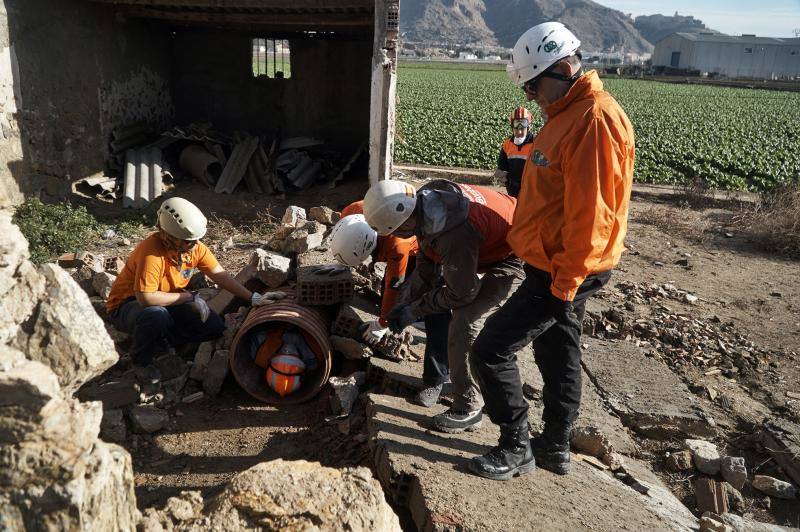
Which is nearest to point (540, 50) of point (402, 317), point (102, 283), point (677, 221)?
point (402, 317)

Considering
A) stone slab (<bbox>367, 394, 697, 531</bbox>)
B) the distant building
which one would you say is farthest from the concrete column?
the distant building

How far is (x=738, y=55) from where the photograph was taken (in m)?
86.5

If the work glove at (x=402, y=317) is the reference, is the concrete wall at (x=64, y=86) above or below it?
above

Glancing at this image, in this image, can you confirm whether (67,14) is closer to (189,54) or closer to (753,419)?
(189,54)

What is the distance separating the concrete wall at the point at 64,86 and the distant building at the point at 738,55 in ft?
281

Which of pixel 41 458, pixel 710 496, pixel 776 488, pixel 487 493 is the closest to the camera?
pixel 41 458

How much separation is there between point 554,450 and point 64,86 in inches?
334

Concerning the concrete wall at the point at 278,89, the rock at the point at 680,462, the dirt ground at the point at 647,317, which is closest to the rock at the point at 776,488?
the dirt ground at the point at 647,317

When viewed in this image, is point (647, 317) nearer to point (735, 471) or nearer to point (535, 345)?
point (735, 471)

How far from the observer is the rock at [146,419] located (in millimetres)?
4078

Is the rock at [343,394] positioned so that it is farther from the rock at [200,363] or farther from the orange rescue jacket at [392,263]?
the rock at [200,363]

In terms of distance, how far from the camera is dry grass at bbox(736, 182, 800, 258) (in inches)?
341

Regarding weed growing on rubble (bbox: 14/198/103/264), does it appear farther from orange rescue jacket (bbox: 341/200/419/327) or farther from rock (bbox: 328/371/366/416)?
orange rescue jacket (bbox: 341/200/419/327)

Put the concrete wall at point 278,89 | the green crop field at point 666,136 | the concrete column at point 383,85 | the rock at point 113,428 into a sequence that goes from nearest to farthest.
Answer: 1. the rock at point 113,428
2. the concrete column at point 383,85
3. the concrete wall at point 278,89
4. the green crop field at point 666,136
